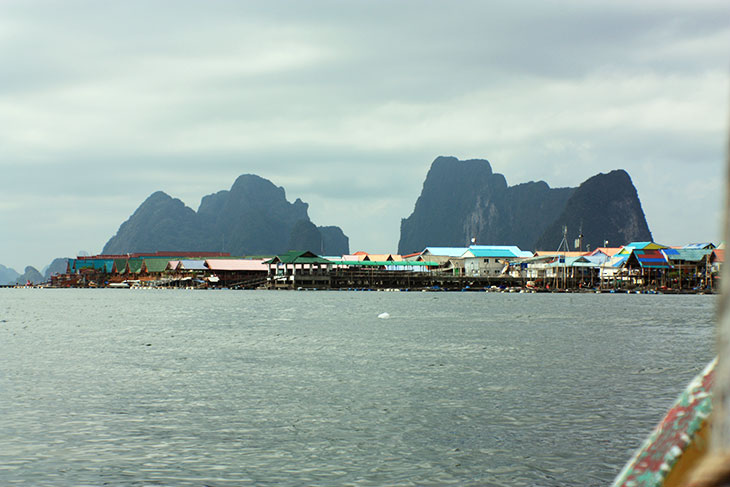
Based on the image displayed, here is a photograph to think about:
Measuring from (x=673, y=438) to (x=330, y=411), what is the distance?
18089mm

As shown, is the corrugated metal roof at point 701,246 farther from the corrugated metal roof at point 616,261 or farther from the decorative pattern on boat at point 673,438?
the decorative pattern on boat at point 673,438

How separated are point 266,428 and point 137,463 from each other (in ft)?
12.8

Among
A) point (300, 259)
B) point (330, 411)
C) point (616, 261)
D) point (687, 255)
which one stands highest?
point (300, 259)

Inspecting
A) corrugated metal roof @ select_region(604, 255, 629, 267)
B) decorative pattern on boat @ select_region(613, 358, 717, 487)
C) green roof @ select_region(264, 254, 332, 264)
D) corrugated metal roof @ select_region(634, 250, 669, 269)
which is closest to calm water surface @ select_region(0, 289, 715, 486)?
decorative pattern on boat @ select_region(613, 358, 717, 487)

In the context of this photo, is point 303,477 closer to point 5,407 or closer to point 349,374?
point 5,407

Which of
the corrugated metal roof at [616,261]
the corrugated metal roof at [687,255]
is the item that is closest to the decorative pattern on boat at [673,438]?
the corrugated metal roof at [687,255]

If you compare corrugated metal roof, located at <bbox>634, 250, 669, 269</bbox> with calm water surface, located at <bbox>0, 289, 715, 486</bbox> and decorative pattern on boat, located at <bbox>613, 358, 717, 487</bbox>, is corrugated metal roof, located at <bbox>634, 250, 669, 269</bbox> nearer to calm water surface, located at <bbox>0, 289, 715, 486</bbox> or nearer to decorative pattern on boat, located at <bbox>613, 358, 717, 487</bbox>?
calm water surface, located at <bbox>0, 289, 715, 486</bbox>

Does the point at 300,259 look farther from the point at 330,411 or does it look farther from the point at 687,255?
the point at 330,411

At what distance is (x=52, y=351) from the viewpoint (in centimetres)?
3722

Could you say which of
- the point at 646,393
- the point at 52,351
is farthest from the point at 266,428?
the point at 52,351

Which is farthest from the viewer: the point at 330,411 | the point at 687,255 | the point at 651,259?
the point at 651,259

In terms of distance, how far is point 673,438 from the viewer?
2234 millimetres

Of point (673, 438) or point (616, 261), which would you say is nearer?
point (673, 438)

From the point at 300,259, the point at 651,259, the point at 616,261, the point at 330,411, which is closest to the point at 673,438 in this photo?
the point at 330,411
